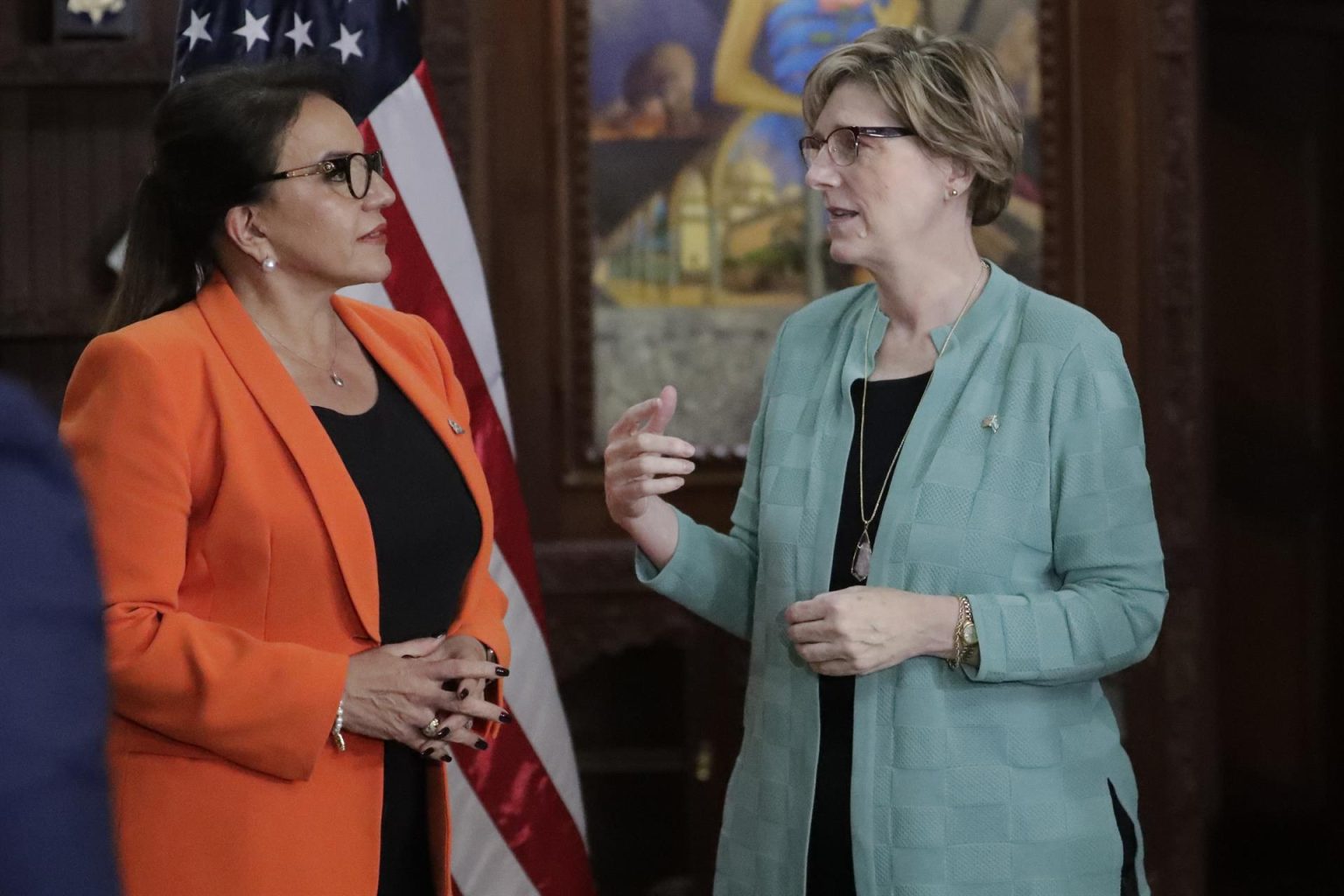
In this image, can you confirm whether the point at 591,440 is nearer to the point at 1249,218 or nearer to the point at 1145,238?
the point at 1145,238

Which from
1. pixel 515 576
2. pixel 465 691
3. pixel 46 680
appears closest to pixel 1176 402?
pixel 515 576

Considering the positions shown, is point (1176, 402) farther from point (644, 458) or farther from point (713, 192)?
point (644, 458)

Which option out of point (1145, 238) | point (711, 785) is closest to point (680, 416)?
point (711, 785)

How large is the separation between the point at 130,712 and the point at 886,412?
37.1 inches

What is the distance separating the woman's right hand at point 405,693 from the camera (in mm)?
1797

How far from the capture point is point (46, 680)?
0.68 m

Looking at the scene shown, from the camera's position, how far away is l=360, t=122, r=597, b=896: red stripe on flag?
2.64 metres

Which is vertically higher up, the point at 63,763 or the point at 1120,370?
the point at 1120,370

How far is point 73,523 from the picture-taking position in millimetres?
703

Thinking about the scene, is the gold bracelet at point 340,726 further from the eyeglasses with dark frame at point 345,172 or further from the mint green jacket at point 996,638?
the eyeglasses with dark frame at point 345,172

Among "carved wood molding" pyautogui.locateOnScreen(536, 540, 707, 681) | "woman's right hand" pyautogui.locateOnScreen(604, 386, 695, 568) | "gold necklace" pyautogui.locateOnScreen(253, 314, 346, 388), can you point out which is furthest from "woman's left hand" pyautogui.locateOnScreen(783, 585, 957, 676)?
"carved wood molding" pyautogui.locateOnScreen(536, 540, 707, 681)

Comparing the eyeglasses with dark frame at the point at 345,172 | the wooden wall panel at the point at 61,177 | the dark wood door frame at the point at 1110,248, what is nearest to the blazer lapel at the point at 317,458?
the eyeglasses with dark frame at the point at 345,172

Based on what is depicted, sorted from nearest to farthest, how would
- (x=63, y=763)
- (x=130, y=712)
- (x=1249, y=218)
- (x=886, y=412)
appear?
(x=63, y=763) → (x=130, y=712) → (x=886, y=412) → (x=1249, y=218)

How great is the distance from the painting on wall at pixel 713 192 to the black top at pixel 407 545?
1.69 m
